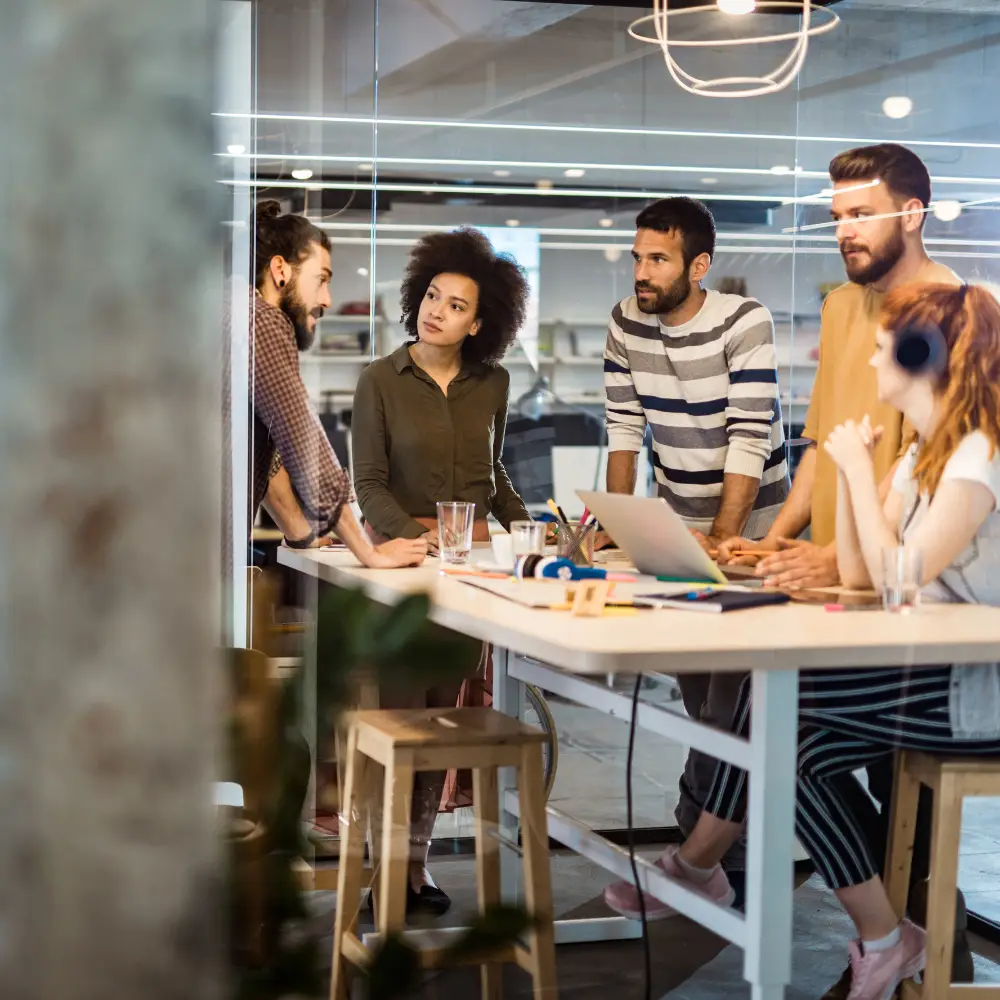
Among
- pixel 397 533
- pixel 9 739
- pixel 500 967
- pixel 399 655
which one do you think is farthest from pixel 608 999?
pixel 9 739

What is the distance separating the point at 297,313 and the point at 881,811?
1.12 meters

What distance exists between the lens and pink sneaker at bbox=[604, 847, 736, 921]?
73.6 inches

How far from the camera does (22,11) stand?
41cm

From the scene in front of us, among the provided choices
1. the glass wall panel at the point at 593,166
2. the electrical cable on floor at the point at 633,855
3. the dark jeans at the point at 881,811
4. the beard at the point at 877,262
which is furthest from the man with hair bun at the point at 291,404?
the beard at the point at 877,262

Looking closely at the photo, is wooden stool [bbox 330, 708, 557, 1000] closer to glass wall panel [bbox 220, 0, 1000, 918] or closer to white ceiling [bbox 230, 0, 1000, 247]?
glass wall panel [bbox 220, 0, 1000, 918]

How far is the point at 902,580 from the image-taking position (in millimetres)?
1978

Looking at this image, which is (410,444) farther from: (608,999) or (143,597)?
(143,597)

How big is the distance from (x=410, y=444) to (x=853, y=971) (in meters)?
1.18

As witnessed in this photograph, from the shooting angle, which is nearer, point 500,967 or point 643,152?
point 500,967

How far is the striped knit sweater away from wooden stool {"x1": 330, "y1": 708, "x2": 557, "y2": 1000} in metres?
1.04

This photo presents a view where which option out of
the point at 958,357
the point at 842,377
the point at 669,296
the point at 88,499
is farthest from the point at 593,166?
the point at 88,499

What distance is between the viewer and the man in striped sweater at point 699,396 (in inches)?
118

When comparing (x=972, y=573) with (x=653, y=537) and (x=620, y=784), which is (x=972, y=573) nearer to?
(x=653, y=537)

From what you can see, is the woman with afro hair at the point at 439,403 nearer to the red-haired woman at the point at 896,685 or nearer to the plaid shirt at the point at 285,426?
the plaid shirt at the point at 285,426
